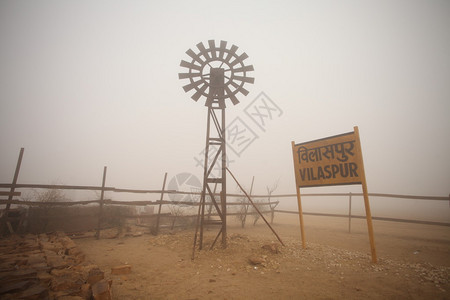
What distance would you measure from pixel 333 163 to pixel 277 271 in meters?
3.64

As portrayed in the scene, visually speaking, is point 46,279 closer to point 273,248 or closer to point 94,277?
point 94,277

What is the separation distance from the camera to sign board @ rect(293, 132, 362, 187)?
217 inches

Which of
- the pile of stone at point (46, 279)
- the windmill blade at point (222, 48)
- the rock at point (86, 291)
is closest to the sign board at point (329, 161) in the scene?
the windmill blade at point (222, 48)

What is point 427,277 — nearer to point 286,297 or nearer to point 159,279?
point 286,297

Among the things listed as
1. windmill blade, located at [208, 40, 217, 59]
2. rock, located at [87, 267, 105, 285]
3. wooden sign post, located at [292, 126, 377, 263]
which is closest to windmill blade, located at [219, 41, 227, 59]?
windmill blade, located at [208, 40, 217, 59]

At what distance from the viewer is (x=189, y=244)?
7289 millimetres

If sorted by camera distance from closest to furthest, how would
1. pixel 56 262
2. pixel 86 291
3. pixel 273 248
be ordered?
pixel 86 291 < pixel 56 262 < pixel 273 248

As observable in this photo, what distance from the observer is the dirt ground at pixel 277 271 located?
3.73 metres

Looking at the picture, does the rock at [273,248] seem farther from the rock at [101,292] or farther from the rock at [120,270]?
the rock at [101,292]

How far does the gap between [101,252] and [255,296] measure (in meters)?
5.72

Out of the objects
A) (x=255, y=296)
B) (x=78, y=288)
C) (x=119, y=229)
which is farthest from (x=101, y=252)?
(x=255, y=296)

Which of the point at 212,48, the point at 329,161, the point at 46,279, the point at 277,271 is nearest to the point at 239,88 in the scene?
the point at 212,48

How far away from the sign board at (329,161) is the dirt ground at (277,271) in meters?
2.30

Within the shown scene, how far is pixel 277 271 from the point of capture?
475 cm
